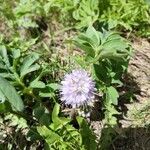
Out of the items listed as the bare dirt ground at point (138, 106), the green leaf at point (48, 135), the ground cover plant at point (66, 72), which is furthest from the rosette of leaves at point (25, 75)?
the bare dirt ground at point (138, 106)

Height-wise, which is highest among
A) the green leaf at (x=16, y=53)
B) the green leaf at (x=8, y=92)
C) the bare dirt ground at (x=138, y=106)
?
the green leaf at (x=8, y=92)

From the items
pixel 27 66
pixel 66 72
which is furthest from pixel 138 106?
pixel 27 66

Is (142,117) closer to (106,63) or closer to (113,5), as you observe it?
(106,63)

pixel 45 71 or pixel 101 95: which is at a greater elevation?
pixel 45 71

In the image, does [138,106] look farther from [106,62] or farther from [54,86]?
[54,86]

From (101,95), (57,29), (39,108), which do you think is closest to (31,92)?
(39,108)

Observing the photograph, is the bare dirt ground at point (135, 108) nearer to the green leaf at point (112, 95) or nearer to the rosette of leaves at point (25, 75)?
the green leaf at point (112, 95)

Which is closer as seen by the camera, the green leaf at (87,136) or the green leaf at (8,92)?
the green leaf at (8,92)
